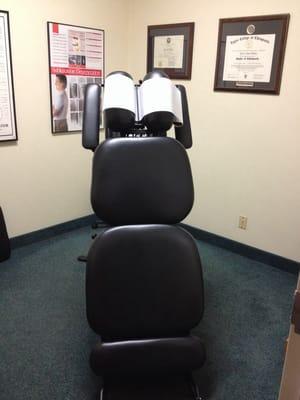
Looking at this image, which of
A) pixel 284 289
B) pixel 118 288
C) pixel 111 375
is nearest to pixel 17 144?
pixel 118 288

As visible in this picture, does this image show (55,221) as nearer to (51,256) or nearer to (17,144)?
(51,256)

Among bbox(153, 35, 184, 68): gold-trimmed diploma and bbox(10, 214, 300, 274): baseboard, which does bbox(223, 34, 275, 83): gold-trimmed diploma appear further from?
bbox(10, 214, 300, 274): baseboard

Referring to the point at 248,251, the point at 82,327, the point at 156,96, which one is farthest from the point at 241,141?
the point at 82,327

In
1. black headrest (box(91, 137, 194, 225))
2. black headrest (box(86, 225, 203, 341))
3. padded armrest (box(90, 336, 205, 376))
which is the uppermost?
black headrest (box(91, 137, 194, 225))

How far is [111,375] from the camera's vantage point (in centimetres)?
141

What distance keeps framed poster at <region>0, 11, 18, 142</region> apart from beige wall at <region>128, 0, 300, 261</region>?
1.20 m

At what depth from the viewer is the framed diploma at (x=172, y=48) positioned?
108 inches

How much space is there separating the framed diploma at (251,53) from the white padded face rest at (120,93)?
→ 4.46ft

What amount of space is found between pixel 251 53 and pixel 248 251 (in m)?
1.49

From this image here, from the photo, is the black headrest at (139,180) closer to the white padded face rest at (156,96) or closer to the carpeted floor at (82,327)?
the white padded face rest at (156,96)

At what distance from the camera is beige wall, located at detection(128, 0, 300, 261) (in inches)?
92.5

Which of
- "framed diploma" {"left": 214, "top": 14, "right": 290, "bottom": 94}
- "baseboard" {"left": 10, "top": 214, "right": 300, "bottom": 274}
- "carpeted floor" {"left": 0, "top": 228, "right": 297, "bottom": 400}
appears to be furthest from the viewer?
"baseboard" {"left": 10, "top": 214, "right": 300, "bottom": 274}

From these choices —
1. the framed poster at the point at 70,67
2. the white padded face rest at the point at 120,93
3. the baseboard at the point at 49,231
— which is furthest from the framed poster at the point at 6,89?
the white padded face rest at the point at 120,93

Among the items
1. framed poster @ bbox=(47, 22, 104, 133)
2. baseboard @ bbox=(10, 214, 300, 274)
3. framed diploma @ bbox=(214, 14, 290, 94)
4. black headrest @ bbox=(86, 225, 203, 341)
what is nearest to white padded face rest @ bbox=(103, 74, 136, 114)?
black headrest @ bbox=(86, 225, 203, 341)
